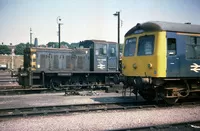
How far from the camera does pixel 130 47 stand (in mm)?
11828

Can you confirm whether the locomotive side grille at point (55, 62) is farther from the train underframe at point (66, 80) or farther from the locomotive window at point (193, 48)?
the locomotive window at point (193, 48)

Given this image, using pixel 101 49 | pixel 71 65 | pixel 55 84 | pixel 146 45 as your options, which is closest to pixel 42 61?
pixel 55 84

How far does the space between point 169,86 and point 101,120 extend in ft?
13.8

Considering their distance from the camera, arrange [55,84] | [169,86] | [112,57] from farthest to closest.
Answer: [112,57], [55,84], [169,86]

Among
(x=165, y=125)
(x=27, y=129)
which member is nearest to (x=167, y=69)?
(x=165, y=125)

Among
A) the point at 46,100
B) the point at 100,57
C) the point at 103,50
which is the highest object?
the point at 103,50

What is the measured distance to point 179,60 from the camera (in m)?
10.6

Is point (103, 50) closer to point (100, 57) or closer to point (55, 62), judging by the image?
point (100, 57)

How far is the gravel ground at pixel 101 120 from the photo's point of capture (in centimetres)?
721

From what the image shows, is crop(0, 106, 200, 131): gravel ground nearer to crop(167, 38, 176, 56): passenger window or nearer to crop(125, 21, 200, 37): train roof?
crop(167, 38, 176, 56): passenger window

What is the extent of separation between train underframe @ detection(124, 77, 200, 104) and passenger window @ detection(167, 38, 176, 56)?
1.18 meters

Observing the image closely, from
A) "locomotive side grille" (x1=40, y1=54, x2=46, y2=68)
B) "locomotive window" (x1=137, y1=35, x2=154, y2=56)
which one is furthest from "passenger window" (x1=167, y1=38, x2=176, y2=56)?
"locomotive side grille" (x1=40, y1=54, x2=46, y2=68)

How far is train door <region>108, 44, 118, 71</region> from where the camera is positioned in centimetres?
1939

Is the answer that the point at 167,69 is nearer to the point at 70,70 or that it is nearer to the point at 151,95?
the point at 151,95
